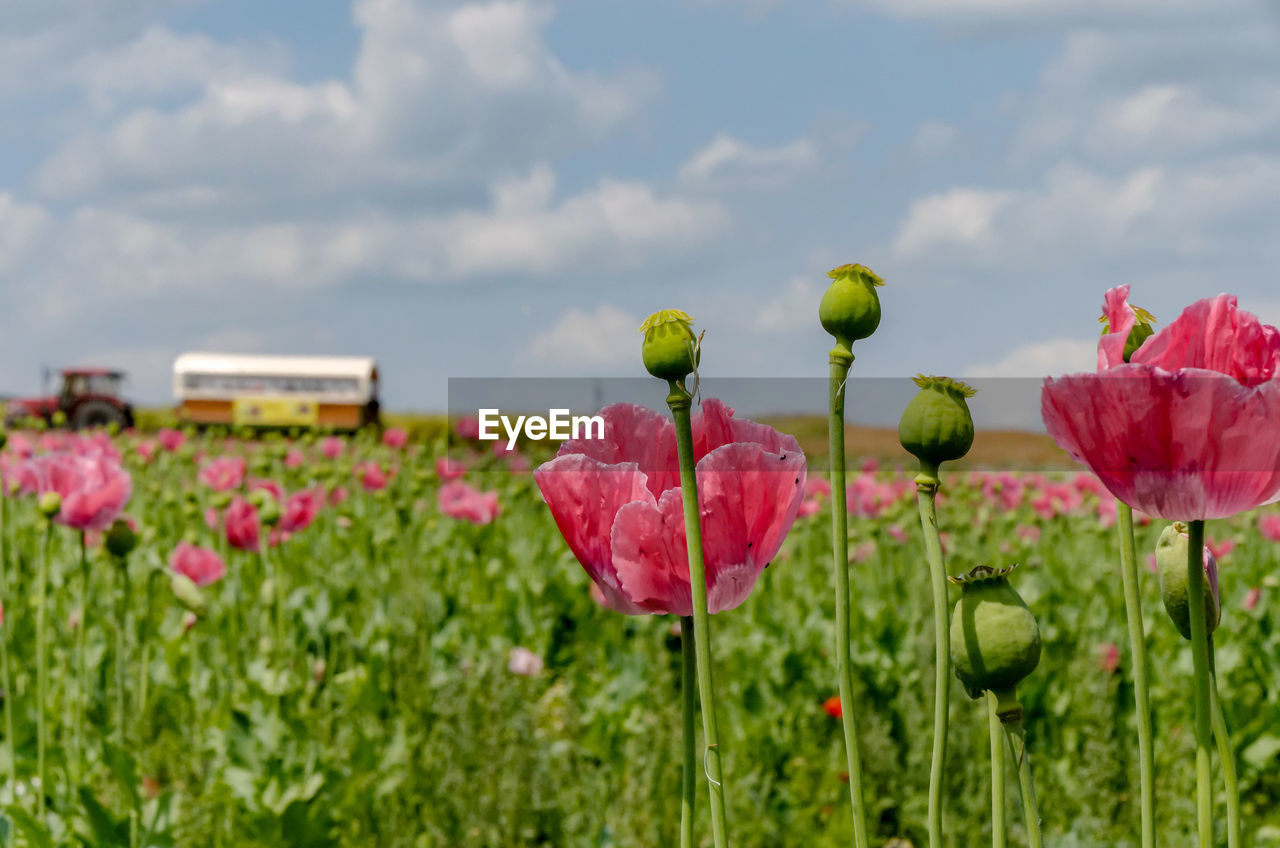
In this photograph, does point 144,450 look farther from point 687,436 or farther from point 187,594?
point 687,436

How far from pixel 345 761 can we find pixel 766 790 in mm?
963

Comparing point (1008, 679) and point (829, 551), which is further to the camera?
point (829, 551)

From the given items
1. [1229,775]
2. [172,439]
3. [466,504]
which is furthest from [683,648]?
[172,439]

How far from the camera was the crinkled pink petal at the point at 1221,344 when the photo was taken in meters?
0.58

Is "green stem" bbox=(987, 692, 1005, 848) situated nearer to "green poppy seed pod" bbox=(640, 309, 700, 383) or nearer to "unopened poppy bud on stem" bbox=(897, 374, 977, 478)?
"unopened poppy bud on stem" bbox=(897, 374, 977, 478)

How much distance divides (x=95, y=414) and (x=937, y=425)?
907 inches

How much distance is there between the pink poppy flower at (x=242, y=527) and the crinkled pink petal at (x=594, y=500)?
8.39 ft

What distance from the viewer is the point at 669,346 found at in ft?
1.60

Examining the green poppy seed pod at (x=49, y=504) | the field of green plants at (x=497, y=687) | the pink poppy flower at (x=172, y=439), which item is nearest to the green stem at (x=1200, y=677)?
the field of green plants at (x=497, y=687)

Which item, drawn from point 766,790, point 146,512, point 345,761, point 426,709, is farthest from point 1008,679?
point 146,512

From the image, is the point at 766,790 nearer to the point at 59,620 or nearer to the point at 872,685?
the point at 872,685

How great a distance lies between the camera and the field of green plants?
2.18 m

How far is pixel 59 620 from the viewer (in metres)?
3.45

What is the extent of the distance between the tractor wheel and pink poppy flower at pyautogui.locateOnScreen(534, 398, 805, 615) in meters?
22.3
